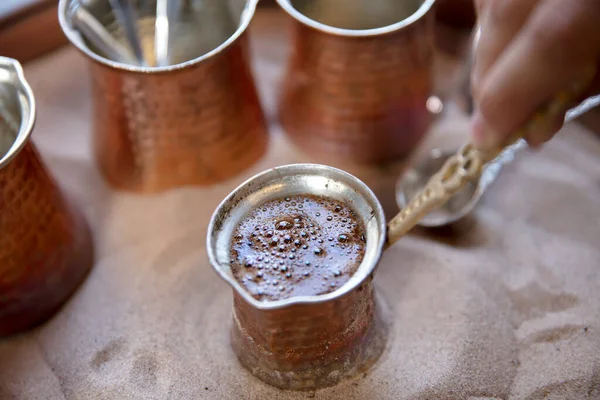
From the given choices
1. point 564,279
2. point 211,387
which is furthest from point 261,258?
point 564,279

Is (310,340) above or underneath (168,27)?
underneath

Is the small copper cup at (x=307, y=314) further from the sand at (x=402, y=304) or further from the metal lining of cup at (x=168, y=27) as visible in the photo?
the metal lining of cup at (x=168, y=27)

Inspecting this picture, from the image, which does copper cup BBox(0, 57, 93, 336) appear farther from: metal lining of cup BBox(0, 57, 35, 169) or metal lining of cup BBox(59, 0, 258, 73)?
metal lining of cup BBox(59, 0, 258, 73)

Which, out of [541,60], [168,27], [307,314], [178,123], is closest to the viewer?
[541,60]

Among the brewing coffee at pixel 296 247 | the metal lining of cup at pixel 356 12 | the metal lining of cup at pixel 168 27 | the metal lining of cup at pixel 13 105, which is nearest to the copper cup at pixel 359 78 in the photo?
the metal lining of cup at pixel 356 12

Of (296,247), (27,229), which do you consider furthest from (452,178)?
(27,229)

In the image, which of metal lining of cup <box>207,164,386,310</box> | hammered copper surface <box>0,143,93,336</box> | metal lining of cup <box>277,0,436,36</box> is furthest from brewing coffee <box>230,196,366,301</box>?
metal lining of cup <box>277,0,436,36</box>

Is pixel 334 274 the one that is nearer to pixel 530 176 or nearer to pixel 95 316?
pixel 95 316

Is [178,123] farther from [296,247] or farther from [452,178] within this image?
[452,178]
